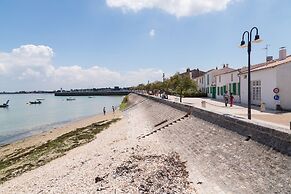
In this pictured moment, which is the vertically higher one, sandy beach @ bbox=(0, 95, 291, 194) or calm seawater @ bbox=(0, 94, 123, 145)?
sandy beach @ bbox=(0, 95, 291, 194)

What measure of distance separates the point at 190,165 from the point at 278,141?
11.5 ft

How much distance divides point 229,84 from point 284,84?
18169 mm

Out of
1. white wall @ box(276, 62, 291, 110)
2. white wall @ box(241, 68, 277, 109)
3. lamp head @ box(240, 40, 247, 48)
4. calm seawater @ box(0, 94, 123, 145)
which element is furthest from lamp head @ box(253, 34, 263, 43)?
calm seawater @ box(0, 94, 123, 145)

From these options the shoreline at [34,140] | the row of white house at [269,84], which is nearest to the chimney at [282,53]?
the row of white house at [269,84]

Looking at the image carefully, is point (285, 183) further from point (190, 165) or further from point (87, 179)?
point (87, 179)

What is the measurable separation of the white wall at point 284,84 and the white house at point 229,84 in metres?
12.4

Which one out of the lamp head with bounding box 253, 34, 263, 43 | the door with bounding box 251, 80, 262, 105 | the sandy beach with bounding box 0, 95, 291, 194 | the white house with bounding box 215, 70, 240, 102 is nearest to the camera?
the sandy beach with bounding box 0, 95, 291, 194

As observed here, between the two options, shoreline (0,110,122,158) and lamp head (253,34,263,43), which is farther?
shoreline (0,110,122,158)

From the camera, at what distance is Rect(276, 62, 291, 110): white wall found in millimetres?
26406

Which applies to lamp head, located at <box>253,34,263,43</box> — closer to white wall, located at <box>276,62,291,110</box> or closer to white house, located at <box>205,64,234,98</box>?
white wall, located at <box>276,62,291,110</box>

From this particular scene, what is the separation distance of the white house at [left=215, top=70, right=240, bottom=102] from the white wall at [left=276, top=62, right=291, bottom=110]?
40.6 ft

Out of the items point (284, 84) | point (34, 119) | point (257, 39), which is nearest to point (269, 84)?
point (284, 84)

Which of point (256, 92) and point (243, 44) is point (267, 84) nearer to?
point (256, 92)

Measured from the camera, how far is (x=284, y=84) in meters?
27.0
